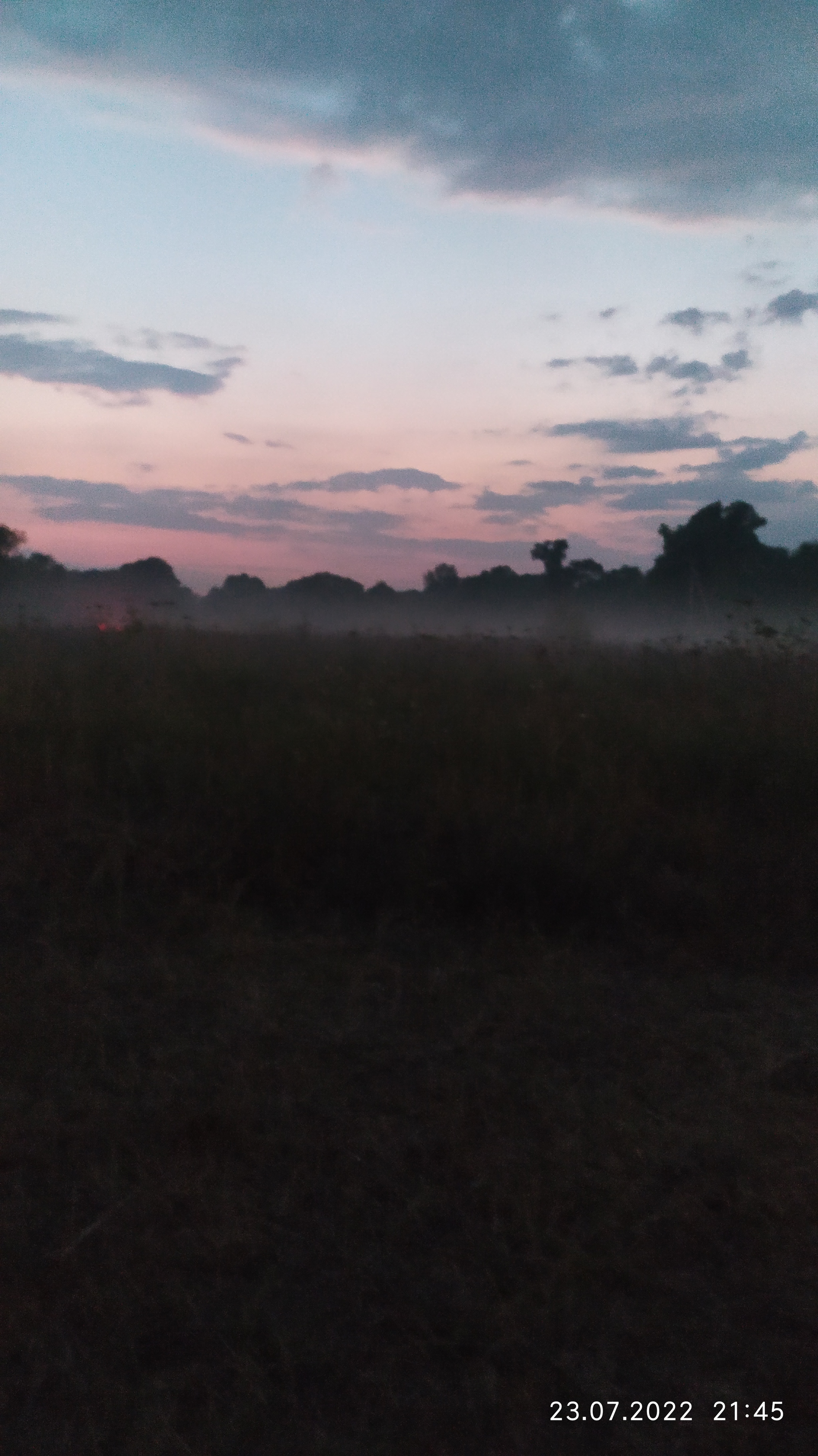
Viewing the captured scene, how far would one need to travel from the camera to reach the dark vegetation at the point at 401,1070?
1.73 metres

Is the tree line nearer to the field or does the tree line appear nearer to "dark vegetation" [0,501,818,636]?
"dark vegetation" [0,501,818,636]

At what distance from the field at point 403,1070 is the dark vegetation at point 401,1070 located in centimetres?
1

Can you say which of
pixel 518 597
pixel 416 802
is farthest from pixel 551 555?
pixel 416 802

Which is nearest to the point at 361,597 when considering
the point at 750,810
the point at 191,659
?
the point at 191,659

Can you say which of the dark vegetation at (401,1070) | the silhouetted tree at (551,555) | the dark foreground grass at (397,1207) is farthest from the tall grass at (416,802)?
the silhouetted tree at (551,555)

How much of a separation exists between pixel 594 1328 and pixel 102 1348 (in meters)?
0.96

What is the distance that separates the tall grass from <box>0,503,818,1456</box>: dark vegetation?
0.02 meters

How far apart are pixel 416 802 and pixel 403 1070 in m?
1.73

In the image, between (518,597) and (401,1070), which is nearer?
(401,1070)

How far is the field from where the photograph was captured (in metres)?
1.73

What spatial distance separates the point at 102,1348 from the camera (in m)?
1.75

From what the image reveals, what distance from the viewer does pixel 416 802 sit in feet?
14.3

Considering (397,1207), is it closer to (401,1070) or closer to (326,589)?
(401,1070)

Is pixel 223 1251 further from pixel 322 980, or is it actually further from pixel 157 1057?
pixel 322 980
